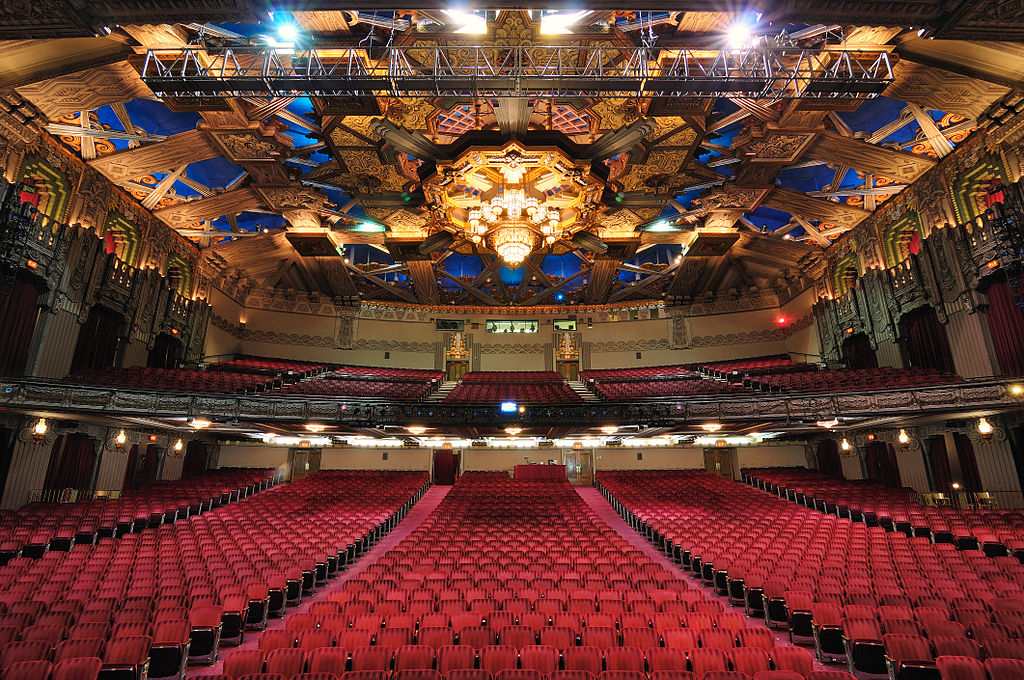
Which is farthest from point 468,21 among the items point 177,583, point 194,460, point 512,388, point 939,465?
point 194,460

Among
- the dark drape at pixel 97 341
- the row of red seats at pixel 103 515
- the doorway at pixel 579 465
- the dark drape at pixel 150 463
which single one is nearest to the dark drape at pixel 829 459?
the doorway at pixel 579 465

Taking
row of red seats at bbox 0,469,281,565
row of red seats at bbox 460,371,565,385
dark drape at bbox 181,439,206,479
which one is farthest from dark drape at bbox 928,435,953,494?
dark drape at bbox 181,439,206,479

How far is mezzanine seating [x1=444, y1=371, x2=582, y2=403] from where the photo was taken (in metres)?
19.7

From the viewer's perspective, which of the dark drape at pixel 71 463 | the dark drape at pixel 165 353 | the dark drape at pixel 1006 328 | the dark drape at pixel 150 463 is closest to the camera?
the dark drape at pixel 1006 328

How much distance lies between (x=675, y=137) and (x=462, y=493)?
12.9 metres

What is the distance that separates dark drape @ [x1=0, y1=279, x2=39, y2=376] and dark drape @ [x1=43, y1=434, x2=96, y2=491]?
257 centimetres

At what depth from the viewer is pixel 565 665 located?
4738 mm

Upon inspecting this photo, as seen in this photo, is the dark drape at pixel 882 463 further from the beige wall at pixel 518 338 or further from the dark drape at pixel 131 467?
the dark drape at pixel 131 467

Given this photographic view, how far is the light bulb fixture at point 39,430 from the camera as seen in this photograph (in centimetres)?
1258

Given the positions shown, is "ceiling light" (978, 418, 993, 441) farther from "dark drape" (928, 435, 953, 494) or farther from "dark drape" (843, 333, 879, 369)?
"dark drape" (843, 333, 879, 369)

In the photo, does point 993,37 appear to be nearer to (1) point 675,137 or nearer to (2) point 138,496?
(1) point 675,137

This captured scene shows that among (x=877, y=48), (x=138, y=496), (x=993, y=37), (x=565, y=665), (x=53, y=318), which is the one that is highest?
(x=877, y=48)

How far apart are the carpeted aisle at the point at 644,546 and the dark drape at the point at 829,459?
352 inches

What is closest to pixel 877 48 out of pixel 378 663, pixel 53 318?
pixel 378 663
